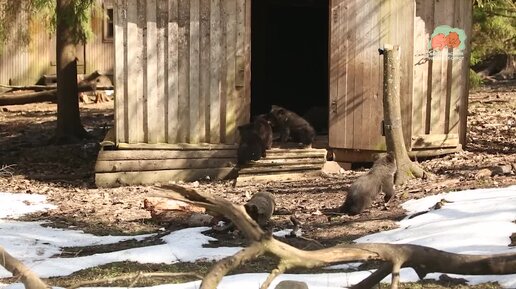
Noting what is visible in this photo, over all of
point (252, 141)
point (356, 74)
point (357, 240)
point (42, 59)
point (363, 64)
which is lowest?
point (357, 240)

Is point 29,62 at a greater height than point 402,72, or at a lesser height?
greater

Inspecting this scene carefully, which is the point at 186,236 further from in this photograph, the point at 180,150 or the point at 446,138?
the point at 446,138

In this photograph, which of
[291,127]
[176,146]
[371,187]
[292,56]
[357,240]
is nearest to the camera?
[357,240]

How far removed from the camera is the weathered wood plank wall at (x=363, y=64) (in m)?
14.6

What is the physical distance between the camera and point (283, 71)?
22.9 meters

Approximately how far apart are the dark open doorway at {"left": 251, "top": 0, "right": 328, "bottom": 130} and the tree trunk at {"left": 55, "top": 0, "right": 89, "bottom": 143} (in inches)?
212

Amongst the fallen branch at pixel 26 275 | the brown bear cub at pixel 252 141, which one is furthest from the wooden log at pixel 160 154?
the fallen branch at pixel 26 275

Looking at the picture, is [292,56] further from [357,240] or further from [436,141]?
[357,240]

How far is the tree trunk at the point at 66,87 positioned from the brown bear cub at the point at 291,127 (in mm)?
5319

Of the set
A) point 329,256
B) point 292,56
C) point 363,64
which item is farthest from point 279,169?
point 329,256

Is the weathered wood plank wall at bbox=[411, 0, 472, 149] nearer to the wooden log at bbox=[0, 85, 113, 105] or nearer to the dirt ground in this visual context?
the dirt ground

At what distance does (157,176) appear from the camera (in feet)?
48.6

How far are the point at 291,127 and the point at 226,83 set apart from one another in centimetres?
156

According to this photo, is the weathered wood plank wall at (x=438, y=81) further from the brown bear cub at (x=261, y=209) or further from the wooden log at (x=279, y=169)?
the brown bear cub at (x=261, y=209)
